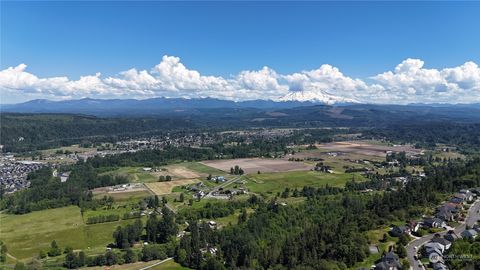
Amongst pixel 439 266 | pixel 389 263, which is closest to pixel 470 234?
pixel 439 266

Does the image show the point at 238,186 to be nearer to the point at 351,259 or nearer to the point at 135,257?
the point at 135,257

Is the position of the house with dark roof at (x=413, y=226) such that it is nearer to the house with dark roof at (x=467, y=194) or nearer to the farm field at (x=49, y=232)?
the house with dark roof at (x=467, y=194)

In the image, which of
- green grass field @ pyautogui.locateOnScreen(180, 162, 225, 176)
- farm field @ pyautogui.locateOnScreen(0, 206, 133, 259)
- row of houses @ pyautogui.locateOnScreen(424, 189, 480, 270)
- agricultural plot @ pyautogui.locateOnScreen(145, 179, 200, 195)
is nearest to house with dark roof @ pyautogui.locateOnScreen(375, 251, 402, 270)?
row of houses @ pyautogui.locateOnScreen(424, 189, 480, 270)

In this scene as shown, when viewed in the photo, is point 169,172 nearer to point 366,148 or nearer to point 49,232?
point 49,232

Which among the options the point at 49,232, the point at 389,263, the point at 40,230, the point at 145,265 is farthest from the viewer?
the point at 40,230

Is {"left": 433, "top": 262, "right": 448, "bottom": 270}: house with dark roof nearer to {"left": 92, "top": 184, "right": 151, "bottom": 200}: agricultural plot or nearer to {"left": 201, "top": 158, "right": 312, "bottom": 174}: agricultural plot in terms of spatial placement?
{"left": 92, "top": 184, "right": 151, "bottom": 200}: agricultural plot

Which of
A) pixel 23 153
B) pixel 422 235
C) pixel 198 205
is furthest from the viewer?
pixel 23 153

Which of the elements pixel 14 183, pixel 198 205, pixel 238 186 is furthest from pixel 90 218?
pixel 14 183
